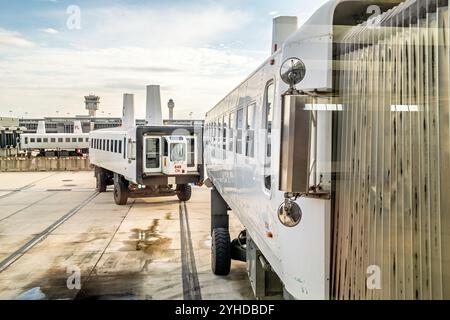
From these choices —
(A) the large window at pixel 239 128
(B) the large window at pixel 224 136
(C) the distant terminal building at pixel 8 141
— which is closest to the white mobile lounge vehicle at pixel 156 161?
(B) the large window at pixel 224 136

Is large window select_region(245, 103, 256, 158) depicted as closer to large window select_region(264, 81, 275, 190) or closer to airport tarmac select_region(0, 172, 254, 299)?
large window select_region(264, 81, 275, 190)

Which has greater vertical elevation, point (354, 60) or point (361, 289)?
point (354, 60)

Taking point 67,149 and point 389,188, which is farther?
point 67,149

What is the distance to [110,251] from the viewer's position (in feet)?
30.1

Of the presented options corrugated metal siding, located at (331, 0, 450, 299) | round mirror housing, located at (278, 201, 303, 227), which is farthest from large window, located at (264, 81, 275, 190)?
corrugated metal siding, located at (331, 0, 450, 299)

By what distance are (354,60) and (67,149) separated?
44.5m

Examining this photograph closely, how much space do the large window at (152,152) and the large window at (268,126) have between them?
1103cm

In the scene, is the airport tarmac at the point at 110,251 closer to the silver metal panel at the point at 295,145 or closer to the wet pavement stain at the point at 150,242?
the wet pavement stain at the point at 150,242

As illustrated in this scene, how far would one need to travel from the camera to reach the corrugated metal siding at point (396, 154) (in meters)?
1.61

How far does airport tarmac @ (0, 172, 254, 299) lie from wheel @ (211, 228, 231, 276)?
165 mm

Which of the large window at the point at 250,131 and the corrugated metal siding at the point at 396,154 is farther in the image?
the large window at the point at 250,131
